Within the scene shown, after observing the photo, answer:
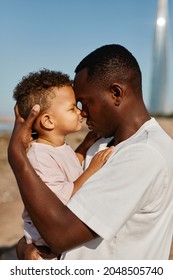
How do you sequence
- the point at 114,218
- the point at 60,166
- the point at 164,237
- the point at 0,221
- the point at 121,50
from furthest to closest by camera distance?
the point at 0,221 < the point at 60,166 < the point at 121,50 < the point at 164,237 < the point at 114,218

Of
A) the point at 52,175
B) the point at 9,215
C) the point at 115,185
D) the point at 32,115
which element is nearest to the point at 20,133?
the point at 32,115

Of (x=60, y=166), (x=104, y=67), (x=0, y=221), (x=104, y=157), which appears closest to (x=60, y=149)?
(x=60, y=166)

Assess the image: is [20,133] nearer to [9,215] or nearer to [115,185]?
[115,185]

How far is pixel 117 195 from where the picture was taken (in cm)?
237

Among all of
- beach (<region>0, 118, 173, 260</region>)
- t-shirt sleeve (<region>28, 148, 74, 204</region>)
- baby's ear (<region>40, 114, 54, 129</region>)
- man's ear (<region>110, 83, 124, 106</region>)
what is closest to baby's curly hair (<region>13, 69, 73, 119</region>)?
baby's ear (<region>40, 114, 54, 129</region>)

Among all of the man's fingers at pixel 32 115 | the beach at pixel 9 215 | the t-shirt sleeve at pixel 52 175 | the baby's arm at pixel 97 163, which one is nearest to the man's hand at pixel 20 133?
the man's fingers at pixel 32 115

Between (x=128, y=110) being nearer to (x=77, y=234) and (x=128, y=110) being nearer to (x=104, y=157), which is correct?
(x=104, y=157)

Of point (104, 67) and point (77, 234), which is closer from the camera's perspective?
point (77, 234)

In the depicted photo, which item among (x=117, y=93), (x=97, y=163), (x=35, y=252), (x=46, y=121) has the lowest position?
(x=35, y=252)

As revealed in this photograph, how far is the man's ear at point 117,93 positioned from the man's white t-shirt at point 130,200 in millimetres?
228

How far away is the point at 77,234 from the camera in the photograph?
94.0 inches

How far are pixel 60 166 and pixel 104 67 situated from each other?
0.82m

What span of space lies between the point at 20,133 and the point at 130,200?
2.71 feet

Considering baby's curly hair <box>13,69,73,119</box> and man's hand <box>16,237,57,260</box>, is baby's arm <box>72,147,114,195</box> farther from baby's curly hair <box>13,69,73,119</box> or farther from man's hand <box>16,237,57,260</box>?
baby's curly hair <box>13,69,73,119</box>
